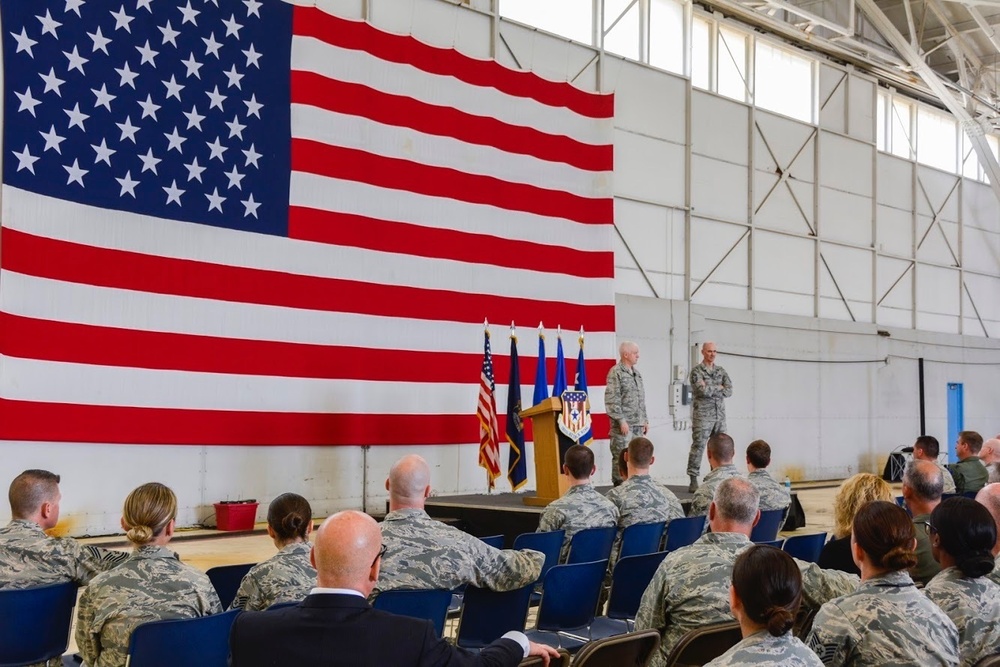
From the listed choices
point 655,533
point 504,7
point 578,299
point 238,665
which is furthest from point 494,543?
point 504,7

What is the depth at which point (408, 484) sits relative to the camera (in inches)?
148

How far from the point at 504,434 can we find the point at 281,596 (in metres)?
7.85

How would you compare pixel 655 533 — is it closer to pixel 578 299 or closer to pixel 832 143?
pixel 578 299

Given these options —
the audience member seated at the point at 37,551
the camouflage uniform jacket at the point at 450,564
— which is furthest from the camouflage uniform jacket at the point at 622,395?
the audience member seated at the point at 37,551

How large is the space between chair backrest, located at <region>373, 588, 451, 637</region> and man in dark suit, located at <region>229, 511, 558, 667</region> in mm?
1119

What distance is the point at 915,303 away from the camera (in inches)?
699

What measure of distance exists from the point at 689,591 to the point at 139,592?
1.66m

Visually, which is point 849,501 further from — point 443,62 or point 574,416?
point 443,62

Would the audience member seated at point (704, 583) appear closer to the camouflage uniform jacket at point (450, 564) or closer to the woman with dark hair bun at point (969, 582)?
the woman with dark hair bun at point (969, 582)

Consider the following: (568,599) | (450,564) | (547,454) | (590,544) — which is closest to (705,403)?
(547,454)

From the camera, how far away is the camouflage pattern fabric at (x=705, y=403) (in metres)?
10.7

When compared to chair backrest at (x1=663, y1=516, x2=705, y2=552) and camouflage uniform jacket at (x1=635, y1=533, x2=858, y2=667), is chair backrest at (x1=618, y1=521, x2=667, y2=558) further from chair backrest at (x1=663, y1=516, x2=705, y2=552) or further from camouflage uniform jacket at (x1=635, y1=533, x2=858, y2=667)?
camouflage uniform jacket at (x1=635, y1=533, x2=858, y2=667)

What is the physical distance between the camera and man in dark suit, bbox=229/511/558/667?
2.03 meters

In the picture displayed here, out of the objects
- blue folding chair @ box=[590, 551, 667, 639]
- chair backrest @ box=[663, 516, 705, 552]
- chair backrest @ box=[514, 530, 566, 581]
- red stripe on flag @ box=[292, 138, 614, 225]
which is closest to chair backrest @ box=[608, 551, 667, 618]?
blue folding chair @ box=[590, 551, 667, 639]
